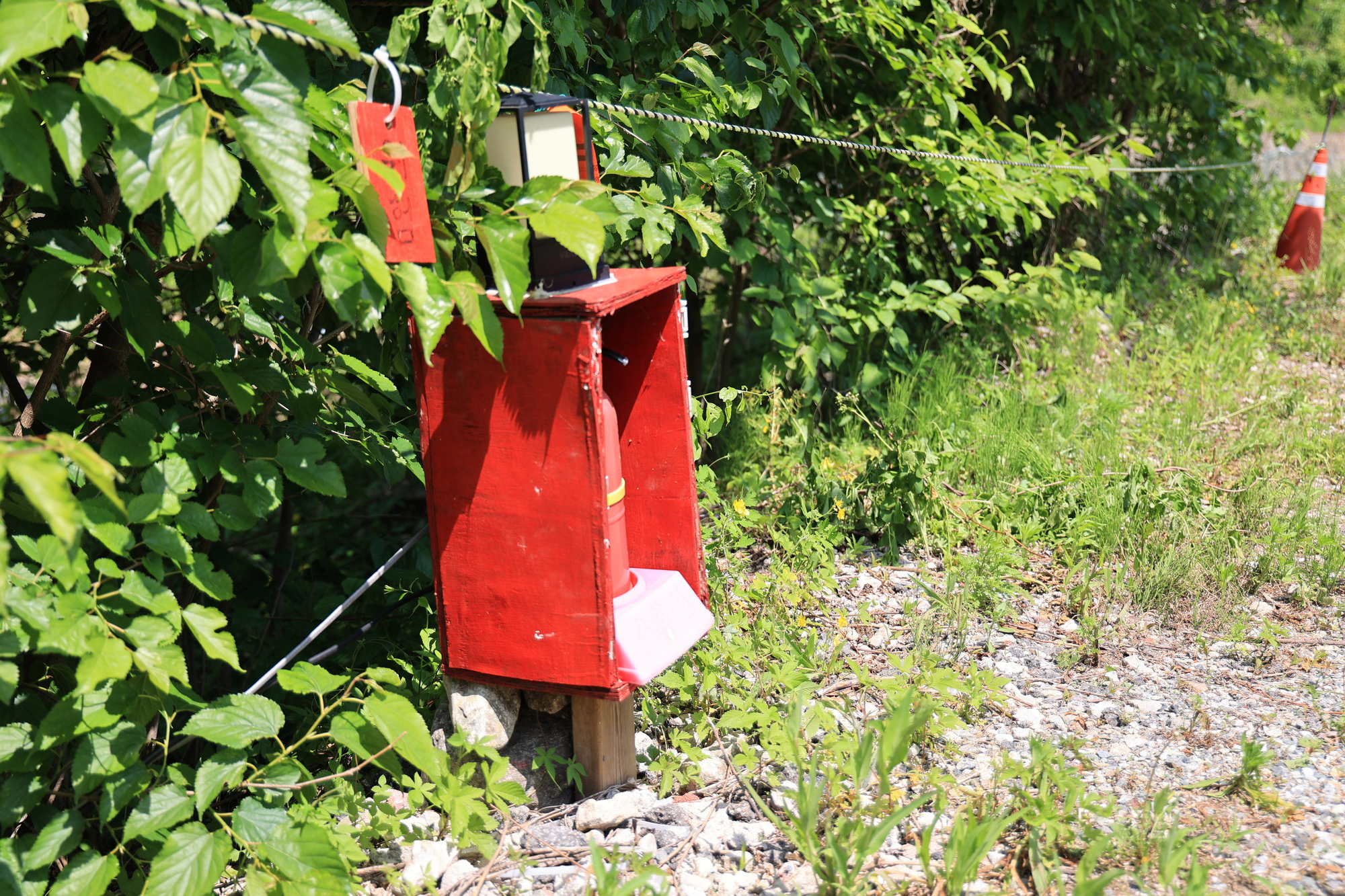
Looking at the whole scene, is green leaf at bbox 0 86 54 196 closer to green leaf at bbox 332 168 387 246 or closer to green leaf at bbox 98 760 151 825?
green leaf at bbox 332 168 387 246

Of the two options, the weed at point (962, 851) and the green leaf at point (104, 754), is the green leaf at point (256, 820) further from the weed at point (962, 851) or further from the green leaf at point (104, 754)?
the weed at point (962, 851)

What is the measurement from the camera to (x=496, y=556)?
2.02m

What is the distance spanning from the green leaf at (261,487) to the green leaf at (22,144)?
0.63 meters

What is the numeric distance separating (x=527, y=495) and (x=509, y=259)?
0.54m

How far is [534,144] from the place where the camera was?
189 cm

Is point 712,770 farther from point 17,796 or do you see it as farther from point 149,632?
point 17,796

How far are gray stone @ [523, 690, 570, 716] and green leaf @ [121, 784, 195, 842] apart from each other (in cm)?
75

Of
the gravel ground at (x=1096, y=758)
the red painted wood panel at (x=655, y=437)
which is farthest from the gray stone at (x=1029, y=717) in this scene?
the red painted wood panel at (x=655, y=437)

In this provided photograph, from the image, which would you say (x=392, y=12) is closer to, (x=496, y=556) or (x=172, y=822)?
(x=496, y=556)

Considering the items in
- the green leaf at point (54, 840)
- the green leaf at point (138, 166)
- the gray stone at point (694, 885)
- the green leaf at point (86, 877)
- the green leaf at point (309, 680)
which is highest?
the green leaf at point (138, 166)

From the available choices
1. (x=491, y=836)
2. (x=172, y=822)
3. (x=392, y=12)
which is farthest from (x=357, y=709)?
(x=392, y=12)

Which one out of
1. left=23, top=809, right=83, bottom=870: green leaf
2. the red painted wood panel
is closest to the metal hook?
the red painted wood panel

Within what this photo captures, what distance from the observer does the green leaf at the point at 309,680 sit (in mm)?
1889

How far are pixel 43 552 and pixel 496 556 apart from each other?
773 millimetres
